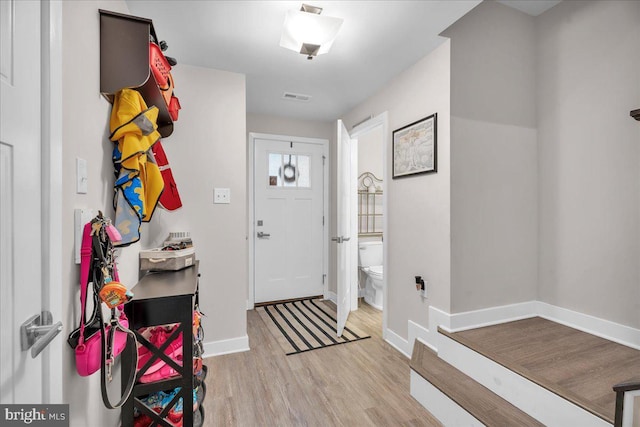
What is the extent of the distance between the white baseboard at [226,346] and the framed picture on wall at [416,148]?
1937 millimetres

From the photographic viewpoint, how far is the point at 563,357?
65.9 inches

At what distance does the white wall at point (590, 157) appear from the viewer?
177cm

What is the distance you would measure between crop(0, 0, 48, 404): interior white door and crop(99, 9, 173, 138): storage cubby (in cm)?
47

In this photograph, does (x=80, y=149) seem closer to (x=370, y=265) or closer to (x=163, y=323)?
(x=163, y=323)

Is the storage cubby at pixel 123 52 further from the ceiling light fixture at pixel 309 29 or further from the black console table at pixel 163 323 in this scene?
the black console table at pixel 163 323

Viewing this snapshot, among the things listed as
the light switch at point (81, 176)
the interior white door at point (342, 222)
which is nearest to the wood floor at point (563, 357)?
A: the interior white door at point (342, 222)

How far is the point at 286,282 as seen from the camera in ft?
12.3

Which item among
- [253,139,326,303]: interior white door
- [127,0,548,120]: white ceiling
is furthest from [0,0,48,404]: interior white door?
[253,139,326,303]: interior white door

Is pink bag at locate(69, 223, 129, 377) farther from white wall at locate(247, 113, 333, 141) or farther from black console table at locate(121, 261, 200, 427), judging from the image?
white wall at locate(247, 113, 333, 141)

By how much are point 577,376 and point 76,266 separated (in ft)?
7.53

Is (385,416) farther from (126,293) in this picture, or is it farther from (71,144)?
(71,144)

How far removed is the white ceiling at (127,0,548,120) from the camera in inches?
65.8

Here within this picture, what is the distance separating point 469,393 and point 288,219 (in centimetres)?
260

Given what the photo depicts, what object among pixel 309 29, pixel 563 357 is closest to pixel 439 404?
pixel 563 357
